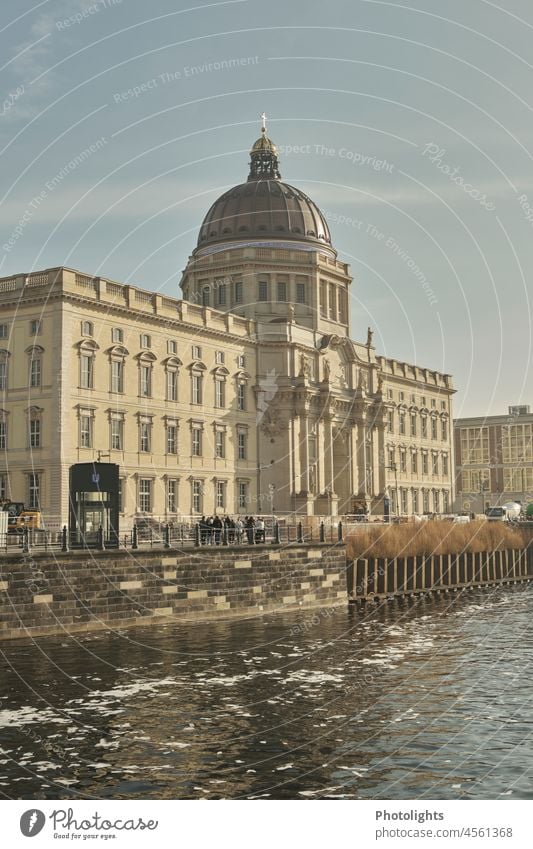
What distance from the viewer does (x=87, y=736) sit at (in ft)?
84.6

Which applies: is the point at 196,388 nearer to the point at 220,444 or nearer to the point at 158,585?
the point at 220,444

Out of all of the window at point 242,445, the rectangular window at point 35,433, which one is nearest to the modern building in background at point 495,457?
the window at point 242,445

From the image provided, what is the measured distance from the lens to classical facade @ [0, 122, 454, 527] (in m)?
74.2

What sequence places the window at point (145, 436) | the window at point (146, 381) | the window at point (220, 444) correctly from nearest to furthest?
the window at point (145, 436), the window at point (146, 381), the window at point (220, 444)

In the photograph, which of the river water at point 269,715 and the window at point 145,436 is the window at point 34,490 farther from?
the river water at point 269,715

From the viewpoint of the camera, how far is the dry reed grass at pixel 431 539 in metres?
68.6

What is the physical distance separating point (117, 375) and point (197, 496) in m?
14.0

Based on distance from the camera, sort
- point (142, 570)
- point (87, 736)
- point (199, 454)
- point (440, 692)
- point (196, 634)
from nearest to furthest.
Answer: point (87, 736)
point (440, 692)
point (196, 634)
point (142, 570)
point (199, 454)

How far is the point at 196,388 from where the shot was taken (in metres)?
87.7

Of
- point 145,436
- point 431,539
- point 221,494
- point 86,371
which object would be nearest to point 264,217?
point 221,494

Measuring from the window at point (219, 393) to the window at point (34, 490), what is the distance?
860 inches
